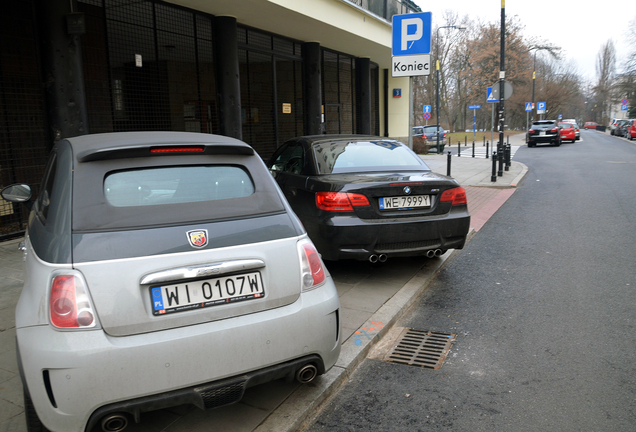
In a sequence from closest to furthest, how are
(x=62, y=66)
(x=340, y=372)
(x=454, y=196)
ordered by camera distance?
(x=340, y=372) → (x=454, y=196) → (x=62, y=66)

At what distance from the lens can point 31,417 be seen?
7.97 ft

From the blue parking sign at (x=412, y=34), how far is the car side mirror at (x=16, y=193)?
A: 6.70 metres

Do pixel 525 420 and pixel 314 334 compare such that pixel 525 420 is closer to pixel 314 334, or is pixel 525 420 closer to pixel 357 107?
pixel 314 334

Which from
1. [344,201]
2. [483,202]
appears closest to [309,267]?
[344,201]

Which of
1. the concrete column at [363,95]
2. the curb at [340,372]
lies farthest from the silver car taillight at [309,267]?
the concrete column at [363,95]

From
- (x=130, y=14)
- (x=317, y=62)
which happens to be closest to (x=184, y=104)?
(x=130, y=14)

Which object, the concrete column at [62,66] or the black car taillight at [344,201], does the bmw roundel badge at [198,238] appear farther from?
the concrete column at [62,66]

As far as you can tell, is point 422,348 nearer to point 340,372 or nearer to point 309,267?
point 340,372

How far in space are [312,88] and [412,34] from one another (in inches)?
279

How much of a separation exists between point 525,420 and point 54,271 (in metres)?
2.66

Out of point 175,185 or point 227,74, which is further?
point 227,74

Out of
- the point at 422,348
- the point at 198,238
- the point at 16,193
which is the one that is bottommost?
the point at 422,348

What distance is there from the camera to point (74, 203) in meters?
2.41

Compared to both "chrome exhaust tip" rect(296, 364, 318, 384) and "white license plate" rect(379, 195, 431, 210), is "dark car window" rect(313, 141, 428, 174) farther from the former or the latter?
"chrome exhaust tip" rect(296, 364, 318, 384)
